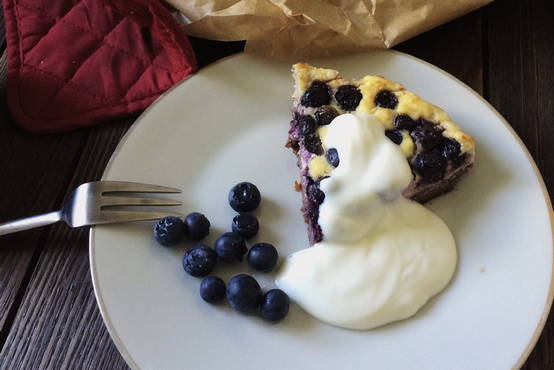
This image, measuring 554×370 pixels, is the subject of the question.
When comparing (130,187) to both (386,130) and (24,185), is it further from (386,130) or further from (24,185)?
(386,130)

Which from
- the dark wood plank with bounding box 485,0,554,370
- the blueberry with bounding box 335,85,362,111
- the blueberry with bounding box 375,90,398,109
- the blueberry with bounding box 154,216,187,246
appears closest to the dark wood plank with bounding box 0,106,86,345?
the blueberry with bounding box 154,216,187,246

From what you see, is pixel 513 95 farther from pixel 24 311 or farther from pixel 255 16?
pixel 24 311

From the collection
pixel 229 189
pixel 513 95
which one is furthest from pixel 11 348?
pixel 513 95

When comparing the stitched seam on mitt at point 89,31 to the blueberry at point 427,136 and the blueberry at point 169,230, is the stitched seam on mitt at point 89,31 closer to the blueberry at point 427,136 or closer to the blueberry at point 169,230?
the blueberry at point 169,230

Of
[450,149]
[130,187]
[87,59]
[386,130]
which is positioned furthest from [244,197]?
[87,59]

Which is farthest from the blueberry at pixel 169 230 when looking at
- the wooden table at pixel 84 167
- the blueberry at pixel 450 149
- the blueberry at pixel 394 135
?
the blueberry at pixel 450 149
